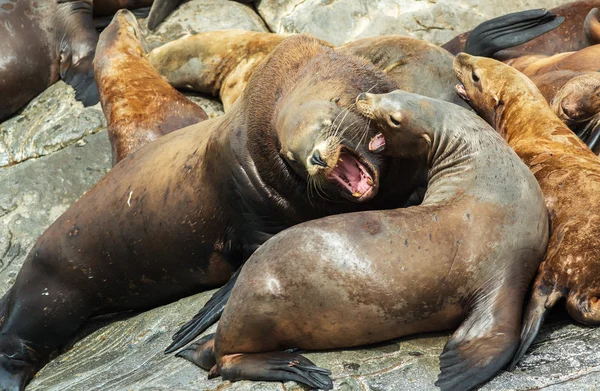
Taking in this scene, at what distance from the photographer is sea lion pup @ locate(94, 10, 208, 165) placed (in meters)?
7.55

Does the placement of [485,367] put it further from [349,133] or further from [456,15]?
[456,15]

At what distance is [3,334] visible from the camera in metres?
6.44

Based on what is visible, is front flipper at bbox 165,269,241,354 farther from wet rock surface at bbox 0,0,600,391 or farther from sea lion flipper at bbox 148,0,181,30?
sea lion flipper at bbox 148,0,181,30

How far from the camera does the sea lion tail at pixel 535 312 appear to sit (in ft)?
13.0

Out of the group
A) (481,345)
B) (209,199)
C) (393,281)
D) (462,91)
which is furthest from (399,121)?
(462,91)

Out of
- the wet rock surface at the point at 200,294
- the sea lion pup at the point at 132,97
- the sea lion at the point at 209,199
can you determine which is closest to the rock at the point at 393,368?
the wet rock surface at the point at 200,294

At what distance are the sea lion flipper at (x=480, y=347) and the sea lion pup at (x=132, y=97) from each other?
3.99 metres

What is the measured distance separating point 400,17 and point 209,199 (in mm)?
4489

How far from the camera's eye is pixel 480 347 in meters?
3.90

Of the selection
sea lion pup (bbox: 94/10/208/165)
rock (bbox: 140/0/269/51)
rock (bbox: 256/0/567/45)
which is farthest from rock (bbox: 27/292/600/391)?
rock (bbox: 140/0/269/51)

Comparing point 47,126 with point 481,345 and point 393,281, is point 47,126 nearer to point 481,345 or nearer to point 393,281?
point 393,281

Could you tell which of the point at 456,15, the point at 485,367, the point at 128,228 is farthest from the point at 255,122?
the point at 456,15

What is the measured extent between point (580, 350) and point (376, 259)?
0.90m

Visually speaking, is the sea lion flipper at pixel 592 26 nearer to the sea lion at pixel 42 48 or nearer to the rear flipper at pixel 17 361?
the sea lion at pixel 42 48
